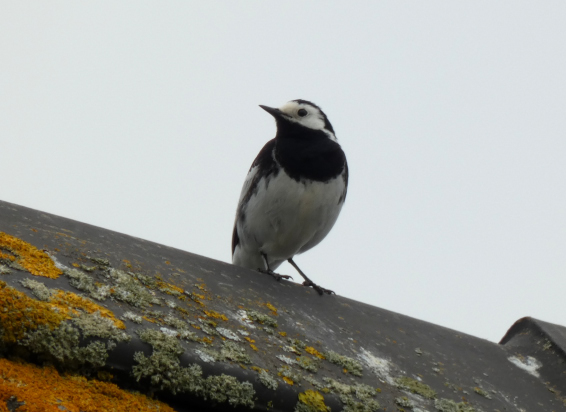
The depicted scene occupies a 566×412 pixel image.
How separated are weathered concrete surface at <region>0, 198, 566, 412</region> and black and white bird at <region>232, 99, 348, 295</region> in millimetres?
1789

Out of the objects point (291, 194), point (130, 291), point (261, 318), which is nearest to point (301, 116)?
point (291, 194)

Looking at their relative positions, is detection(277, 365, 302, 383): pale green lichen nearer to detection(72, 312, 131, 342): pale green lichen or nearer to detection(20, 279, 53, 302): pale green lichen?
detection(72, 312, 131, 342): pale green lichen

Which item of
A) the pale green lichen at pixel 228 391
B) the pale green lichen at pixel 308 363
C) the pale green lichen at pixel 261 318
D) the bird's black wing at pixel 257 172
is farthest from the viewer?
the bird's black wing at pixel 257 172

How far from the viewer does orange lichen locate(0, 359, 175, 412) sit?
1.59m

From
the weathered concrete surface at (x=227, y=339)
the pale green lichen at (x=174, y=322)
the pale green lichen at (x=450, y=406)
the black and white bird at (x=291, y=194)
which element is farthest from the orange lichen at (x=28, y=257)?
the black and white bird at (x=291, y=194)

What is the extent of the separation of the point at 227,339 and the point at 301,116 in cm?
405

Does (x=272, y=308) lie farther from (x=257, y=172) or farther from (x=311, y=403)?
(x=257, y=172)

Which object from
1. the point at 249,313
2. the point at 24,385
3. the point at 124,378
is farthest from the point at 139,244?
the point at 24,385

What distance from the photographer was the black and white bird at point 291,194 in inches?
213

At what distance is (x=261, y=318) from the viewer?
277 cm

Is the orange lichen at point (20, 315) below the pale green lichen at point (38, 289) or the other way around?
below

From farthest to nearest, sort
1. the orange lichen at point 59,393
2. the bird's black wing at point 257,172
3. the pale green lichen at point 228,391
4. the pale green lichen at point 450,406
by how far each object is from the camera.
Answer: the bird's black wing at point 257,172 → the pale green lichen at point 450,406 → the pale green lichen at point 228,391 → the orange lichen at point 59,393

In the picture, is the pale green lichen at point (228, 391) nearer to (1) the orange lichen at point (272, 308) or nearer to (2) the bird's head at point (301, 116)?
(1) the orange lichen at point (272, 308)

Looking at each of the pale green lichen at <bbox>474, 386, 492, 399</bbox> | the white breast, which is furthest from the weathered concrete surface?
the white breast
